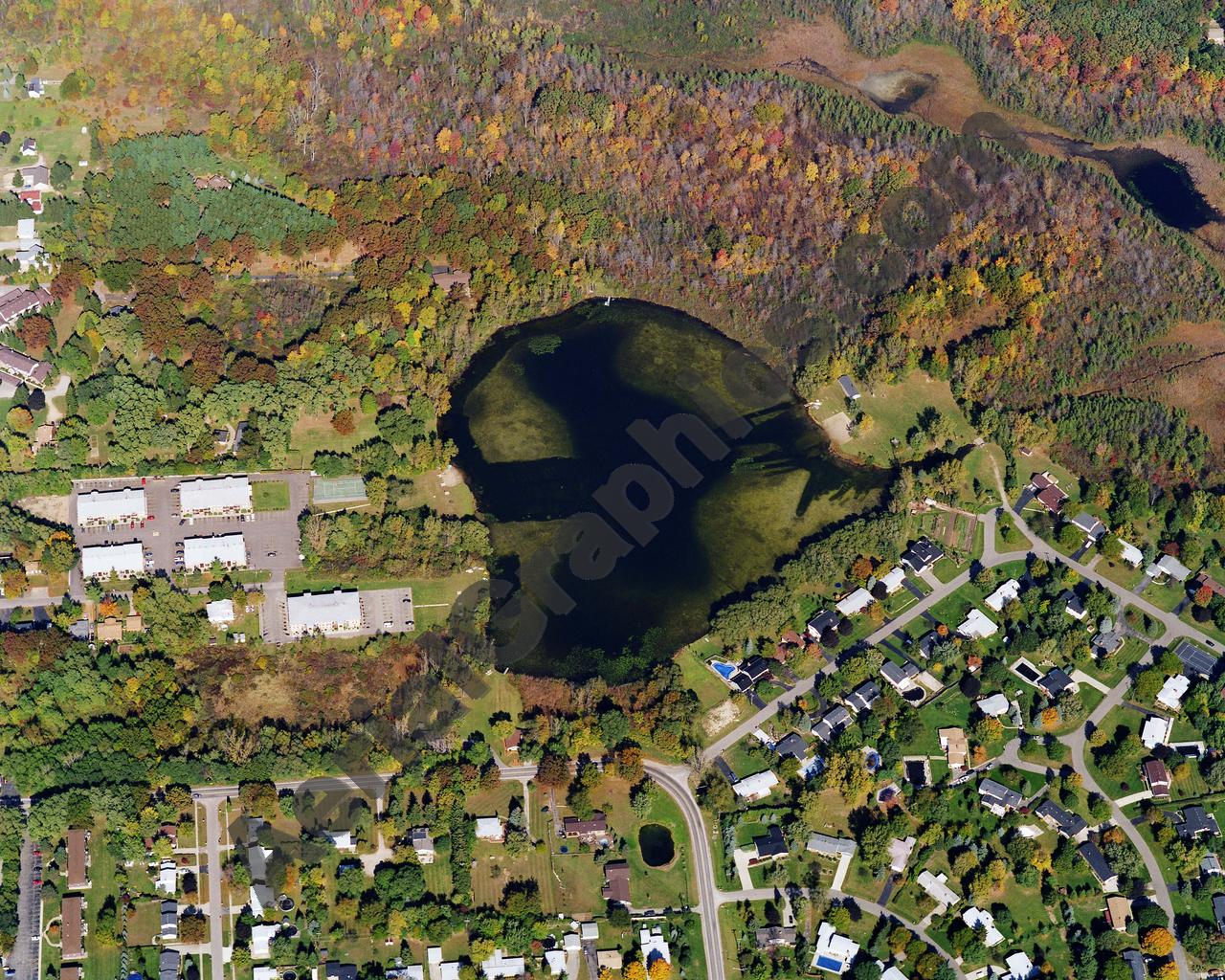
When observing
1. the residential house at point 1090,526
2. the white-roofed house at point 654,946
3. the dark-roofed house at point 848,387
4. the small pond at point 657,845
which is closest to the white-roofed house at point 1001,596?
the residential house at point 1090,526

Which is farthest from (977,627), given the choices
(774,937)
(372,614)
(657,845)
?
(372,614)

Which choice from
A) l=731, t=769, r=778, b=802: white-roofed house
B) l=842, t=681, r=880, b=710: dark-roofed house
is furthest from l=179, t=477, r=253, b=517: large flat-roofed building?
l=842, t=681, r=880, b=710: dark-roofed house

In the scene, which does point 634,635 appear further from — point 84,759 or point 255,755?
point 84,759

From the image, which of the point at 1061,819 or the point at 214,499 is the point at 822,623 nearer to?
the point at 1061,819

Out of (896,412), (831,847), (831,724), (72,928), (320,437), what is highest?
(320,437)

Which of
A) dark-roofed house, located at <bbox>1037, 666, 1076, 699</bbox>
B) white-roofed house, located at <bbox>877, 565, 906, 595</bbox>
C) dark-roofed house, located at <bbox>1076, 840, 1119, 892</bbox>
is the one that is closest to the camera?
dark-roofed house, located at <bbox>1076, 840, 1119, 892</bbox>

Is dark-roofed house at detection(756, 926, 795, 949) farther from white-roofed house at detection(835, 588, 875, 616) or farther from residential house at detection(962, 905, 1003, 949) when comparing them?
white-roofed house at detection(835, 588, 875, 616)
